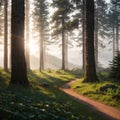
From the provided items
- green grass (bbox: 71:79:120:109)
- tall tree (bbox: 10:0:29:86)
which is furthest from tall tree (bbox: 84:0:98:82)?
tall tree (bbox: 10:0:29:86)

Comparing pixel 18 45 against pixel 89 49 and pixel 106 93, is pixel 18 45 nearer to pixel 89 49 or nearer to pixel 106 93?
pixel 106 93

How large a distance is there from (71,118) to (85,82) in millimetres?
11419

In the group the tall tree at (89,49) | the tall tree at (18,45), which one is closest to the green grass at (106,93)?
the tall tree at (89,49)

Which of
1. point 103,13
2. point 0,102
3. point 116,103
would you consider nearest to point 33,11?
point 103,13

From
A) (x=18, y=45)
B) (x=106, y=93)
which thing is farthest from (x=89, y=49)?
(x=18, y=45)

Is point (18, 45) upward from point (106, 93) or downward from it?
upward

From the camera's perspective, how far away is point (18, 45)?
1584 cm

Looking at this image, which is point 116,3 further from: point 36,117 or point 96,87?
point 36,117

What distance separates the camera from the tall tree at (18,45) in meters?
15.6

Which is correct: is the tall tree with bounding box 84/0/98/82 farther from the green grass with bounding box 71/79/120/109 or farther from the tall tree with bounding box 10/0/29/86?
the tall tree with bounding box 10/0/29/86

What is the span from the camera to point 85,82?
2003 cm

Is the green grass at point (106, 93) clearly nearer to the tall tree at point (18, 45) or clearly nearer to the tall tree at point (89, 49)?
the tall tree at point (89, 49)

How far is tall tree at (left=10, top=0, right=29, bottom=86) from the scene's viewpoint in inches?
616

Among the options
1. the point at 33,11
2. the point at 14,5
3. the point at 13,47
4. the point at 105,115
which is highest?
the point at 33,11
